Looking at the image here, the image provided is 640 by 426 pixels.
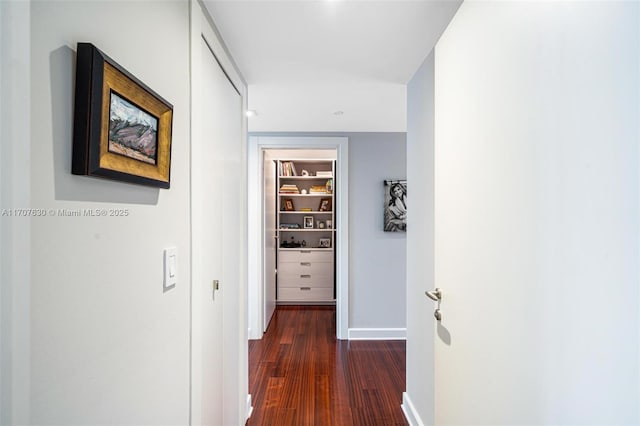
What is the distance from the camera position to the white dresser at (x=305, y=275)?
4512 mm

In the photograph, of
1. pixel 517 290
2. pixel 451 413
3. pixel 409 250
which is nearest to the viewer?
pixel 517 290

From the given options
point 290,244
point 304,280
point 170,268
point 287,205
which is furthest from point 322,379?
point 287,205

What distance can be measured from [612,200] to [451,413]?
2.99 feet

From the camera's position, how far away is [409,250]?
209 cm

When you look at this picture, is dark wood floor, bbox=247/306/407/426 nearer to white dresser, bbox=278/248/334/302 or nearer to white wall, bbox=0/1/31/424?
white dresser, bbox=278/248/334/302

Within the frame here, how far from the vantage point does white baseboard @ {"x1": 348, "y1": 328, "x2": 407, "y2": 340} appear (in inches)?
131

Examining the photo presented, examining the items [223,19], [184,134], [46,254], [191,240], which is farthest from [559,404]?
[223,19]

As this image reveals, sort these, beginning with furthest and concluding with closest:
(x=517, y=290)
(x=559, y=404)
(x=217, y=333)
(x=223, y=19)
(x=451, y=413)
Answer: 1. (x=217, y=333)
2. (x=223, y=19)
3. (x=451, y=413)
4. (x=517, y=290)
5. (x=559, y=404)

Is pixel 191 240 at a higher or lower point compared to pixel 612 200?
lower

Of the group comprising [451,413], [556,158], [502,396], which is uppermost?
[556,158]

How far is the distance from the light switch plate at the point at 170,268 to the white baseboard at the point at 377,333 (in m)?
2.66

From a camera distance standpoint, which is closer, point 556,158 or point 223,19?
point 556,158

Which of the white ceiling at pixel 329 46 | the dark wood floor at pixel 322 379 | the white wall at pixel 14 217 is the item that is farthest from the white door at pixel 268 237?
the white wall at pixel 14 217

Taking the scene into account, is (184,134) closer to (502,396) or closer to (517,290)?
(517,290)
